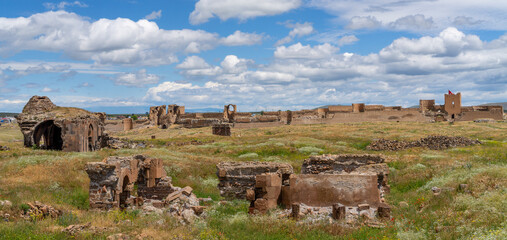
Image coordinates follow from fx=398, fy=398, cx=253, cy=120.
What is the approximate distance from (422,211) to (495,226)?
3127mm

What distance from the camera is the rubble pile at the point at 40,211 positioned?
40.0 ft

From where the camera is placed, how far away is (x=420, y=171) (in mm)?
20859

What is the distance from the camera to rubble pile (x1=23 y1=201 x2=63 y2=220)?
12.2 m

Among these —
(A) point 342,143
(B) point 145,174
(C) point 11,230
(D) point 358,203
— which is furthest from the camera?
(A) point 342,143

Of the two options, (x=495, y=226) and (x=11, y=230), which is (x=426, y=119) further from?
(x=11, y=230)

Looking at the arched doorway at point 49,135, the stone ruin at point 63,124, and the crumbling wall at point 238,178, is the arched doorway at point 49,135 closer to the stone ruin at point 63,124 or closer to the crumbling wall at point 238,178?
the stone ruin at point 63,124

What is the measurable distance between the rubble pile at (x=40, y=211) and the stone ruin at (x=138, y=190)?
1.64 m

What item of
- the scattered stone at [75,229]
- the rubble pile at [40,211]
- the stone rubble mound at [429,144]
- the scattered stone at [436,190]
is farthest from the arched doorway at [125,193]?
the stone rubble mound at [429,144]

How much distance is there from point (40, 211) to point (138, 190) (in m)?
5.05

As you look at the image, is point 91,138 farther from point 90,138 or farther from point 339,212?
point 339,212

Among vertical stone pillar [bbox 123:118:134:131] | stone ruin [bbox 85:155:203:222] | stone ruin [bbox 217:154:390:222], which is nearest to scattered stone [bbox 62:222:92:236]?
stone ruin [bbox 85:155:203:222]

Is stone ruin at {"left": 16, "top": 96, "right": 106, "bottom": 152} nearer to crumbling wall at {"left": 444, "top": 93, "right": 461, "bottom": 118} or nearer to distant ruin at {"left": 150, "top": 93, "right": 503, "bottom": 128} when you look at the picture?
distant ruin at {"left": 150, "top": 93, "right": 503, "bottom": 128}

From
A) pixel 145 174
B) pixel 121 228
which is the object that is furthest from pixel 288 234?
pixel 145 174

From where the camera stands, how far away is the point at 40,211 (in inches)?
493
